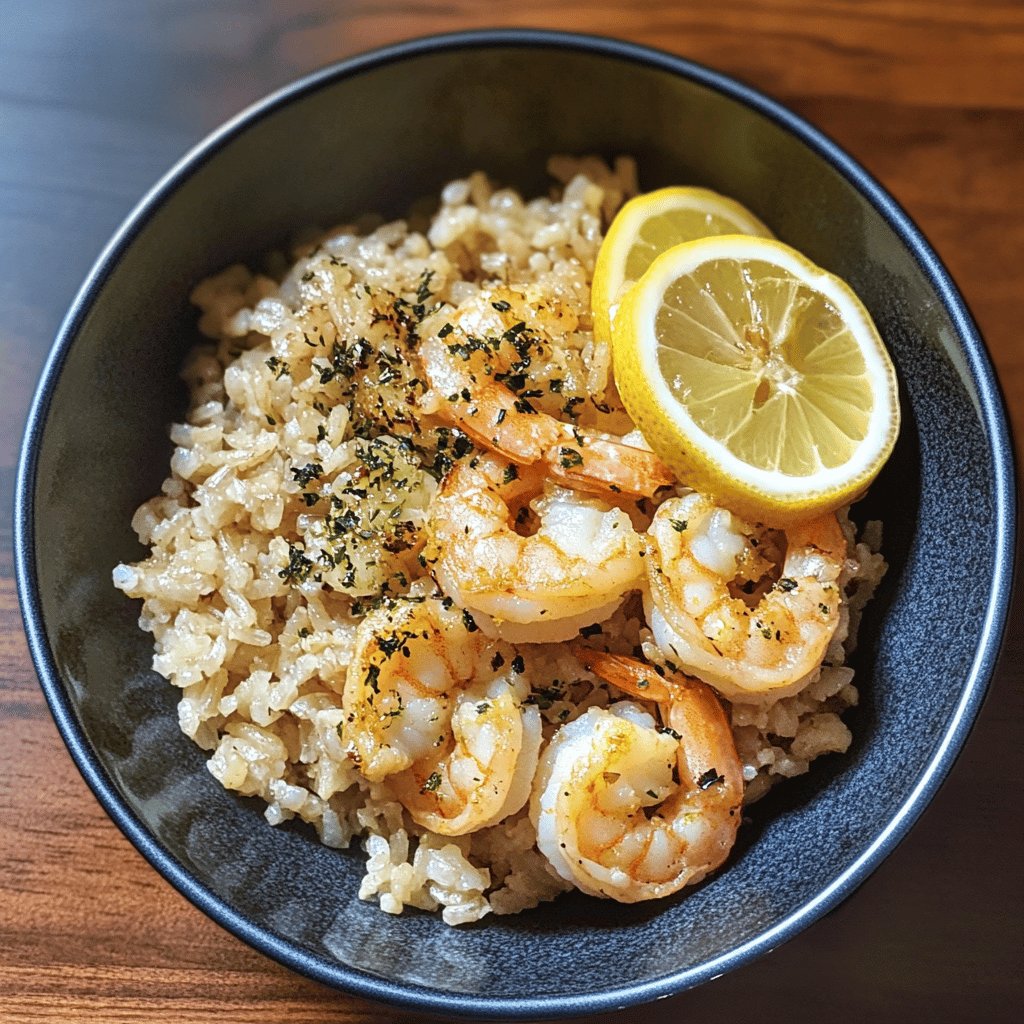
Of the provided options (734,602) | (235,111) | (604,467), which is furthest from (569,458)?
(235,111)

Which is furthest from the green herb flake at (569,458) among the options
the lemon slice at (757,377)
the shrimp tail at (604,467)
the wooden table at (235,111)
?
the wooden table at (235,111)

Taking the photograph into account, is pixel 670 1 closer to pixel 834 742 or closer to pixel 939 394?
pixel 939 394

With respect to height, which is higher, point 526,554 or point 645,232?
point 645,232

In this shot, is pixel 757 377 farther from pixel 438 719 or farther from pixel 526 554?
A: pixel 438 719

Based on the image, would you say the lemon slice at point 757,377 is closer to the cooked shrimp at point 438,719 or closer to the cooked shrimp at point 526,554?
the cooked shrimp at point 526,554

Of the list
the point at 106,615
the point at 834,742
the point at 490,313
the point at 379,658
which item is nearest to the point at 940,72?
the point at 490,313

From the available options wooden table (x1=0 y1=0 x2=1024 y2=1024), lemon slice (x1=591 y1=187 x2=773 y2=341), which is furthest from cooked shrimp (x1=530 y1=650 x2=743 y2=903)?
lemon slice (x1=591 y1=187 x2=773 y2=341)
